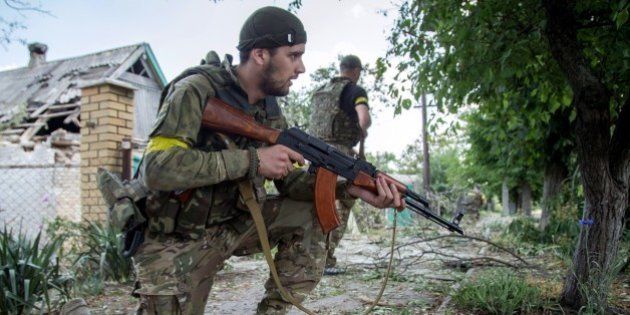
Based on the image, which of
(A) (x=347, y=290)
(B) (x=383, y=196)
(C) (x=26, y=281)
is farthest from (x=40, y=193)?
(B) (x=383, y=196)

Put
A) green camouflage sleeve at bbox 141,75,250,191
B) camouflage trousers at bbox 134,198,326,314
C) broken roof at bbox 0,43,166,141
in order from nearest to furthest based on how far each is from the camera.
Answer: green camouflage sleeve at bbox 141,75,250,191, camouflage trousers at bbox 134,198,326,314, broken roof at bbox 0,43,166,141

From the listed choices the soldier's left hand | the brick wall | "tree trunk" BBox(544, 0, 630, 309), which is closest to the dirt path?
the soldier's left hand

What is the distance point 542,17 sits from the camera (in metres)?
2.94

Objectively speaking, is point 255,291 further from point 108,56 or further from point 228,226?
point 108,56

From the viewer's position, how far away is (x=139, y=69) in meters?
17.4

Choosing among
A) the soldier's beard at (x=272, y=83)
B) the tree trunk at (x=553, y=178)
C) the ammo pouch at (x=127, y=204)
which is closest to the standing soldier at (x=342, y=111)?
the soldier's beard at (x=272, y=83)

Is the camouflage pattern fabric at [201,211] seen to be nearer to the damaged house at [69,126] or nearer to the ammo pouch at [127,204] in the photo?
the ammo pouch at [127,204]

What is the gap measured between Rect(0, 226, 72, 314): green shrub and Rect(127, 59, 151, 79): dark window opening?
15.0m

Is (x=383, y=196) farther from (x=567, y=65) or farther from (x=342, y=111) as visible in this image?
(x=342, y=111)

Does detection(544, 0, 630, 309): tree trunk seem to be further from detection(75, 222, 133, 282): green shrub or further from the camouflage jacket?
detection(75, 222, 133, 282): green shrub

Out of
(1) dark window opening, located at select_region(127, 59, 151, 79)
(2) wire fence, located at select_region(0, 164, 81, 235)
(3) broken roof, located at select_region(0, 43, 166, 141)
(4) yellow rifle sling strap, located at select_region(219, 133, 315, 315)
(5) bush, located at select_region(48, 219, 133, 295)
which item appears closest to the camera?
(4) yellow rifle sling strap, located at select_region(219, 133, 315, 315)

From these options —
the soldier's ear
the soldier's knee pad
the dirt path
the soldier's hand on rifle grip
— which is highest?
the soldier's ear

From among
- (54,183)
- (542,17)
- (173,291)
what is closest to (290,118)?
(54,183)

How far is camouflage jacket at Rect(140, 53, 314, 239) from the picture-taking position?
1951mm
